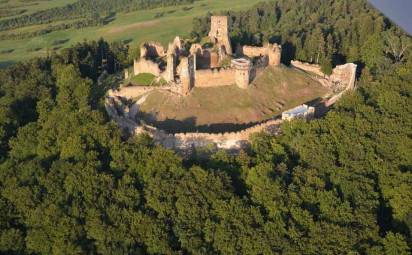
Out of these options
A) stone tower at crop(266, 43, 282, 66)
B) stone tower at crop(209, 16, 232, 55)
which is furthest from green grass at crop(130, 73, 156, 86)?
stone tower at crop(266, 43, 282, 66)

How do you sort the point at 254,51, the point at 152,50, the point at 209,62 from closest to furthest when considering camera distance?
the point at 209,62, the point at 254,51, the point at 152,50

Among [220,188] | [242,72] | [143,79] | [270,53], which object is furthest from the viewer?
[270,53]

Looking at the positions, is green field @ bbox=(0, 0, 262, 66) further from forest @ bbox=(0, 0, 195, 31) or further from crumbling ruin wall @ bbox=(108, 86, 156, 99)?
crumbling ruin wall @ bbox=(108, 86, 156, 99)

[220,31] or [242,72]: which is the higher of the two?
[220,31]

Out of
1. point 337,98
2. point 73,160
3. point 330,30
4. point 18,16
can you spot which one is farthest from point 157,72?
point 18,16

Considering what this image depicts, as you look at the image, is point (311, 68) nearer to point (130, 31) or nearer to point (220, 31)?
point (220, 31)

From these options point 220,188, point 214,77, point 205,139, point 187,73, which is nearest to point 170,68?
point 187,73

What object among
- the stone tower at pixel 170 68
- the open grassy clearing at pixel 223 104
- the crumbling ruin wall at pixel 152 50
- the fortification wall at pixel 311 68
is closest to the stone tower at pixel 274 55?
the open grassy clearing at pixel 223 104

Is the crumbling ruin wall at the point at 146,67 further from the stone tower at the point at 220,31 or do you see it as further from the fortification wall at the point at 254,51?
the fortification wall at the point at 254,51
